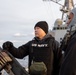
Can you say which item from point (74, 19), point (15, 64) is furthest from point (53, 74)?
point (74, 19)

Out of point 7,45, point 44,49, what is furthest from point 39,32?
point 7,45

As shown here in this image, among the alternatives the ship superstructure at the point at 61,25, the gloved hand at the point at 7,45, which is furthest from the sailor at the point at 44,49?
the ship superstructure at the point at 61,25

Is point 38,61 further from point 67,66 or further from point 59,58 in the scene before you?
point 67,66

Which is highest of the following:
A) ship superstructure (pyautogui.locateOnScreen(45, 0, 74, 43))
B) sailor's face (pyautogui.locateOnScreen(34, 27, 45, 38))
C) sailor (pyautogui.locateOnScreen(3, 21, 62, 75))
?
sailor's face (pyautogui.locateOnScreen(34, 27, 45, 38))

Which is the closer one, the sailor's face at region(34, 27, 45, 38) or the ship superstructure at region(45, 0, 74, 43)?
the sailor's face at region(34, 27, 45, 38)

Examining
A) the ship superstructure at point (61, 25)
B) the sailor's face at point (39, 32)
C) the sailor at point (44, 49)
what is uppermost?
the sailor's face at point (39, 32)

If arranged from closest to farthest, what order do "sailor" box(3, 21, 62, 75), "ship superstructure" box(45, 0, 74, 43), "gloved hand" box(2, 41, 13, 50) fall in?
"sailor" box(3, 21, 62, 75)
"gloved hand" box(2, 41, 13, 50)
"ship superstructure" box(45, 0, 74, 43)

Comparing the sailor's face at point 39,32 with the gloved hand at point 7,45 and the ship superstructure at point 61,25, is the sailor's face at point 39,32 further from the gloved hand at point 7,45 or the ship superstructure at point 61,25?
the ship superstructure at point 61,25

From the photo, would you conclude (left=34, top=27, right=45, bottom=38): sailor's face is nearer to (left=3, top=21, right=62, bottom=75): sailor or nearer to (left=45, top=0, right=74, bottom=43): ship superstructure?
(left=3, top=21, right=62, bottom=75): sailor

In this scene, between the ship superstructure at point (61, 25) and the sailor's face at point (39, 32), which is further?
the ship superstructure at point (61, 25)

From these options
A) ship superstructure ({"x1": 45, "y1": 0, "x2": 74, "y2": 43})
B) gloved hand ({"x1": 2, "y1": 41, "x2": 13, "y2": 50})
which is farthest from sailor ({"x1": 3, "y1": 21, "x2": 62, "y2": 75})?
ship superstructure ({"x1": 45, "y1": 0, "x2": 74, "y2": 43})

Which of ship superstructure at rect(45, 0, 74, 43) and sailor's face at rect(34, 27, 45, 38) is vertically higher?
sailor's face at rect(34, 27, 45, 38)

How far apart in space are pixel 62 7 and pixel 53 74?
2634cm

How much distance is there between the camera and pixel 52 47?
496 centimetres
